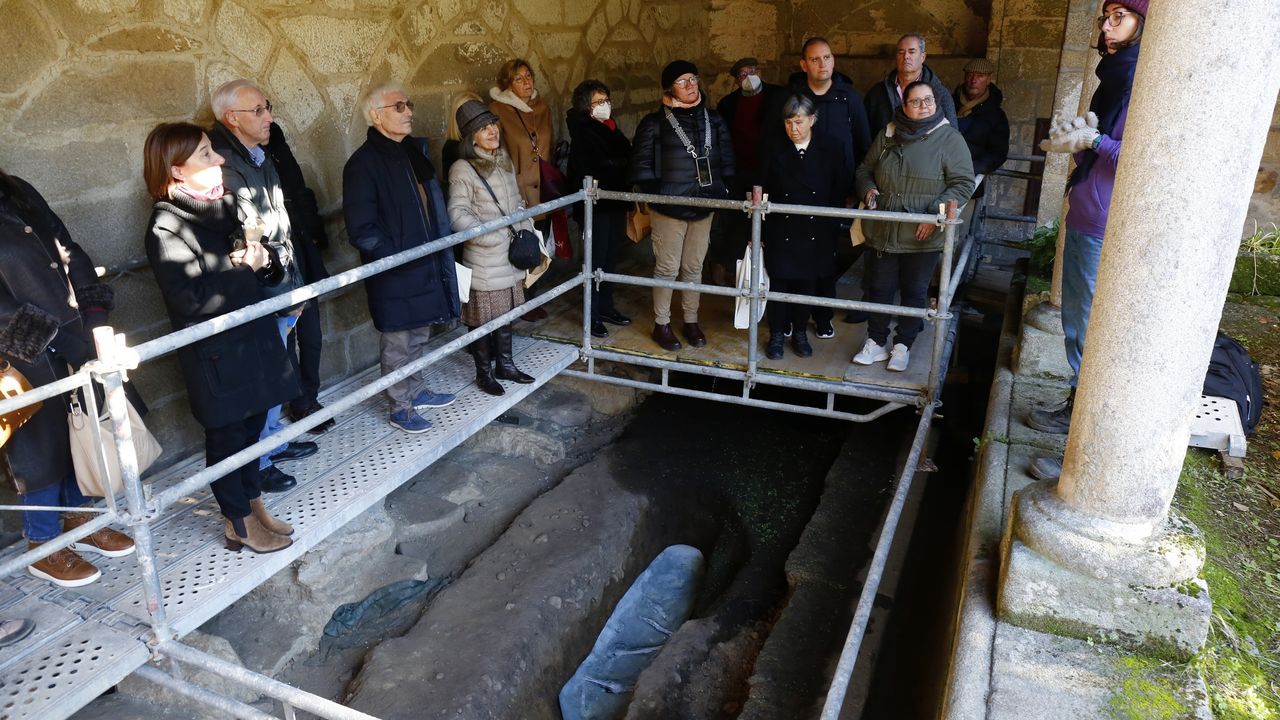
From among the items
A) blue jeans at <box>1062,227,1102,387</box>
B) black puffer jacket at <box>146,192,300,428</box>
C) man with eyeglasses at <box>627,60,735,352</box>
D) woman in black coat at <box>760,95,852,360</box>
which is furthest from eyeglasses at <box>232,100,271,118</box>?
blue jeans at <box>1062,227,1102,387</box>

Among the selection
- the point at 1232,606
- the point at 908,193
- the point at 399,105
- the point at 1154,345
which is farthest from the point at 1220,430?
the point at 399,105

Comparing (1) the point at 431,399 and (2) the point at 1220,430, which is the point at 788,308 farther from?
(2) the point at 1220,430

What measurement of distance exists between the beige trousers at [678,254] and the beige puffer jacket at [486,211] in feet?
2.73

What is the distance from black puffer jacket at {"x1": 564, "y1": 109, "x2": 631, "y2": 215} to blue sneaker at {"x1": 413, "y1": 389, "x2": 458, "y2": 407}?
1.48 meters

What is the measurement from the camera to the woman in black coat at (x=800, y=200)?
188 inches

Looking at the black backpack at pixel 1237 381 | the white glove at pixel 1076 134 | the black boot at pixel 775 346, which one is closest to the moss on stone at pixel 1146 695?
the white glove at pixel 1076 134

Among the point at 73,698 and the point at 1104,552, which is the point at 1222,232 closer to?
the point at 1104,552

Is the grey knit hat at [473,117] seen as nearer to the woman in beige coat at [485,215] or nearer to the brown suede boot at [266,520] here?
the woman in beige coat at [485,215]

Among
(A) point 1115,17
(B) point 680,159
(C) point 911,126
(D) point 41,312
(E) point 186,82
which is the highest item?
(A) point 1115,17

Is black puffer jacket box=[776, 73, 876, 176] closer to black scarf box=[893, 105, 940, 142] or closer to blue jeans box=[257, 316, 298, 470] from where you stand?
black scarf box=[893, 105, 940, 142]

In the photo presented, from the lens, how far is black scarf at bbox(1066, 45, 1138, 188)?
348 cm

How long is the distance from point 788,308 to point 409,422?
7.23 ft

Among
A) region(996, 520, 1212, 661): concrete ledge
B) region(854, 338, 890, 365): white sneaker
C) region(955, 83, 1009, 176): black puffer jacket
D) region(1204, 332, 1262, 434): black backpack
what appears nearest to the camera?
region(996, 520, 1212, 661): concrete ledge

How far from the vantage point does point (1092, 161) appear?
12.1 feet
